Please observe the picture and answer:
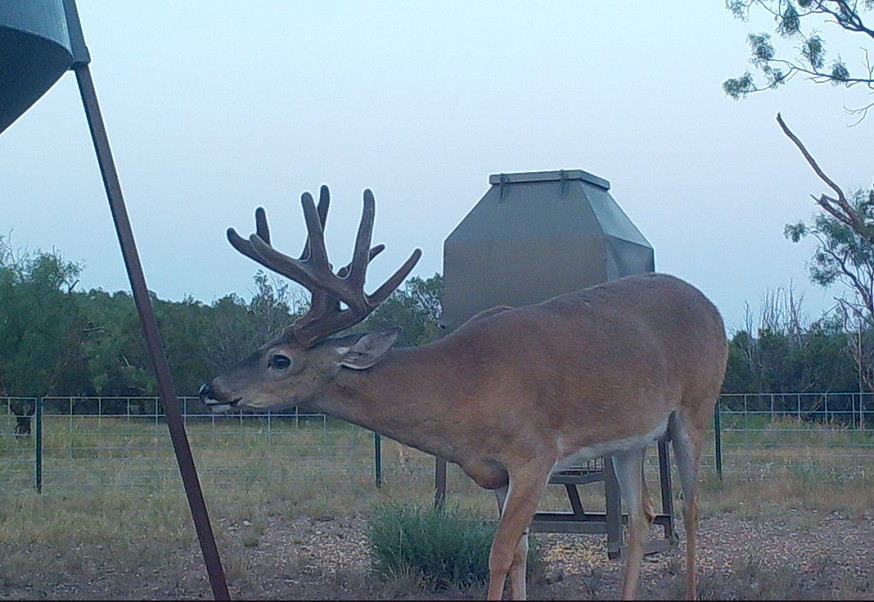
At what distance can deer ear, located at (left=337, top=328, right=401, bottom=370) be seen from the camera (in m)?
7.11

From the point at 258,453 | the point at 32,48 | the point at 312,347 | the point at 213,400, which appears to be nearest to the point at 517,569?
the point at 312,347

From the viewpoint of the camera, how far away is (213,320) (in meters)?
34.0

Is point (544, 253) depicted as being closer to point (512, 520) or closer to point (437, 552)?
point (437, 552)

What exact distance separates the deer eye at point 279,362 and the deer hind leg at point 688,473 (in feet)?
8.37

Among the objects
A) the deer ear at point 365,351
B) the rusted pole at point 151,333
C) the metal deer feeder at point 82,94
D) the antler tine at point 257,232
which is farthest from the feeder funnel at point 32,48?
the deer ear at point 365,351

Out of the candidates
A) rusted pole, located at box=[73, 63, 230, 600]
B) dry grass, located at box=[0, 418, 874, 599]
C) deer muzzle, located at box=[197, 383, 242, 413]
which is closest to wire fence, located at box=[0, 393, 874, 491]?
dry grass, located at box=[0, 418, 874, 599]

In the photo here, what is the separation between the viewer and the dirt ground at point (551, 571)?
8805 millimetres

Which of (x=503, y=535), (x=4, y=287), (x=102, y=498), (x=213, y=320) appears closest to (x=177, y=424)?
(x=503, y=535)

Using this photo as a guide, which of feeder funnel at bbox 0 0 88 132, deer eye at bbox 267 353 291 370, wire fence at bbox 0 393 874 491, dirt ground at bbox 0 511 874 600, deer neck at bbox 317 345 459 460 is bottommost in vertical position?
dirt ground at bbox 0 511 874 600

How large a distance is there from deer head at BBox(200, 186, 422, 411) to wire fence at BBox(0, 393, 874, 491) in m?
9.50

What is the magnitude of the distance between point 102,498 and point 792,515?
911cm

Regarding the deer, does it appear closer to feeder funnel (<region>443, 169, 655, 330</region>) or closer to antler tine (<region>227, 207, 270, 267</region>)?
antler tine (<region>227, 207, 270, 267</region>)

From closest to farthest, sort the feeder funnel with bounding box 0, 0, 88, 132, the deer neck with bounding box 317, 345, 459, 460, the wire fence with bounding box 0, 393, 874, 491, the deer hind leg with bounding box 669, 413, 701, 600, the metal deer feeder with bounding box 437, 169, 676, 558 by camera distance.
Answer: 1. the deer neck with bounding box 317, 345, 459, 460
2. the deer hind leg with bounding box 669, 413, 701, 600
3. the feeder funnel with bounding box 0, 0, 88, 132
4. the metal deer feeder with bounding box 437, 169, 676, 558
5. the wire fence with bounding box 0, 393, 874, 491

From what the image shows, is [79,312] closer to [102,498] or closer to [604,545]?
[102,498]
